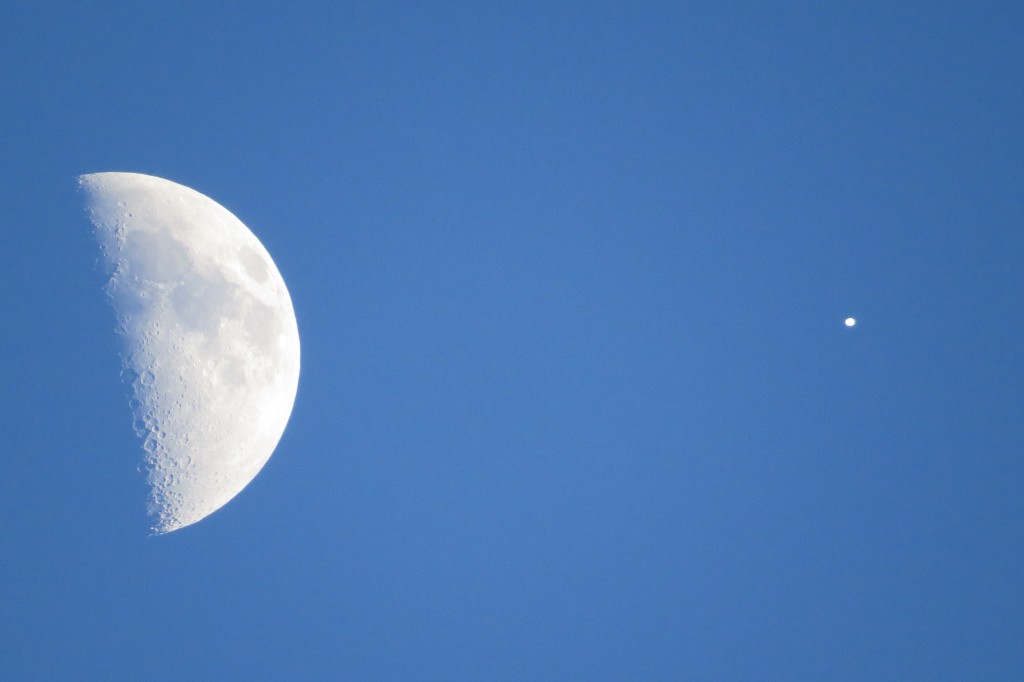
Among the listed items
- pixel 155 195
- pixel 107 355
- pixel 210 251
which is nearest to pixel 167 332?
pixel 107 355

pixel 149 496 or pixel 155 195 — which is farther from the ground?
pixel 155 195

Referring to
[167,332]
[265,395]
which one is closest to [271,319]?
[265,395]

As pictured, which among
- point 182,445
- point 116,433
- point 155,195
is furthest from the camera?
point 155,195

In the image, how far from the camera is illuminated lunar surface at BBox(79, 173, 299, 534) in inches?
356

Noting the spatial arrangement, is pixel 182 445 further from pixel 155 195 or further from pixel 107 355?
pixel 155 195

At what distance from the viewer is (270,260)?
37.6 ft

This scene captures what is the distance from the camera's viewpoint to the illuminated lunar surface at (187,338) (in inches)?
356

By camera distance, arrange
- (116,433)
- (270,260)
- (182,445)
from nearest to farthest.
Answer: (116,433) < (182,445) < (270,260)

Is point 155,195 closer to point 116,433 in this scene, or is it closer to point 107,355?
point 107,355

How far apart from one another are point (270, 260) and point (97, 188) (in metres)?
2.38

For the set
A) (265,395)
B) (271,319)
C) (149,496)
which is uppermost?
(271,319)

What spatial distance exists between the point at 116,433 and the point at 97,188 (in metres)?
2.99

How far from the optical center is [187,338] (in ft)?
30.1

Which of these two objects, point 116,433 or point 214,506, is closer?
point 116,433
